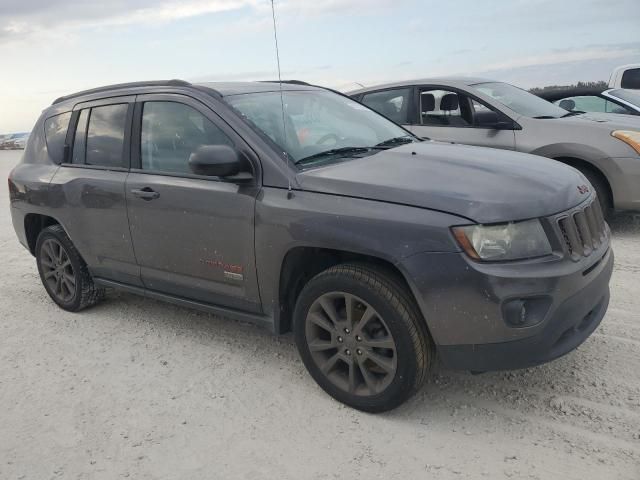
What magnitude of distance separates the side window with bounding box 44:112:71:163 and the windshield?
4256mm

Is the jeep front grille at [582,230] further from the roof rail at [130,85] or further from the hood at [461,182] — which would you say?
the roof rail at [130,85]

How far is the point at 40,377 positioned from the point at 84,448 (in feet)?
3.26

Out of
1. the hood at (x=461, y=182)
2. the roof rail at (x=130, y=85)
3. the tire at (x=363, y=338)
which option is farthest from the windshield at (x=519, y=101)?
the tire at (x=363, y=338)

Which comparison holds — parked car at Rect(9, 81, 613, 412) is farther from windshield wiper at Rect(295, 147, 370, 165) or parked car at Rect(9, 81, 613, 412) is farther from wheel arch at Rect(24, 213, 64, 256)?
wheel arch at Rect(24, 213, 64, 256)

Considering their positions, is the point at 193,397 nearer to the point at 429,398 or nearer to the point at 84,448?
the point at 84,448

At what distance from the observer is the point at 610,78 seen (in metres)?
11.5

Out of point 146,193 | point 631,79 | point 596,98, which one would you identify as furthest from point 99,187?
point 631,79

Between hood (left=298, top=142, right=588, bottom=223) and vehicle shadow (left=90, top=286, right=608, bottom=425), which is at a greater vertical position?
hood (left=298, top=142, right=588, bottom=223)

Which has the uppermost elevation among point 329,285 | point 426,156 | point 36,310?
point 426,156

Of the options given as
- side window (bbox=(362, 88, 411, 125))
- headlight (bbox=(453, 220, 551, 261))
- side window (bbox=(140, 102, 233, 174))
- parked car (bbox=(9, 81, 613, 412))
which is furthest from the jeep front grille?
side window (bbox=(362, 88, 411, 125))

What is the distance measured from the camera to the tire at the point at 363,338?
114 inches

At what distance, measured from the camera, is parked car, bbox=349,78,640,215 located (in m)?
5.94

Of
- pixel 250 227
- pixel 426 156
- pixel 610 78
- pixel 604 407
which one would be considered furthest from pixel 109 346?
pixel 610 78

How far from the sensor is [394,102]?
7.09m
